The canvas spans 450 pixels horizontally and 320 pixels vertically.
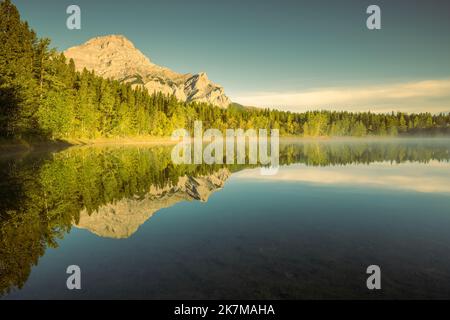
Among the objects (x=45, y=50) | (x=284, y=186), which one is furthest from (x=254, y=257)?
(x=45, y=50)

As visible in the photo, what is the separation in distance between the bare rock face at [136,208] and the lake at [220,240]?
70mm

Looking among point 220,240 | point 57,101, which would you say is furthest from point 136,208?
point 57,101

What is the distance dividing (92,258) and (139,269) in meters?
2.12

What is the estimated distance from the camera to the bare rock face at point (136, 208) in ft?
43.8

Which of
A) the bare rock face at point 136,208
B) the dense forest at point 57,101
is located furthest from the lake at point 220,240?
the dense forest at point 57,101

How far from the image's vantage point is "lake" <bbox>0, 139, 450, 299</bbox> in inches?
317

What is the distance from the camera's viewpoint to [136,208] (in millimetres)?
16719

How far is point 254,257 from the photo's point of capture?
10.1 metres

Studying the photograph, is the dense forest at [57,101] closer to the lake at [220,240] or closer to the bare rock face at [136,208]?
the lake at [220,240]

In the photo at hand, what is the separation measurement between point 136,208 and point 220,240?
6690 mm

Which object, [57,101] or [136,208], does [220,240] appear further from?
[57,101]

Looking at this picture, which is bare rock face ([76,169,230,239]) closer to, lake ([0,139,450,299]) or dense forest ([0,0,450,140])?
lake ([0,139,450,299])

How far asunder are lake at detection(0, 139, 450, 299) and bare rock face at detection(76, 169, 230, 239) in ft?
0.23
